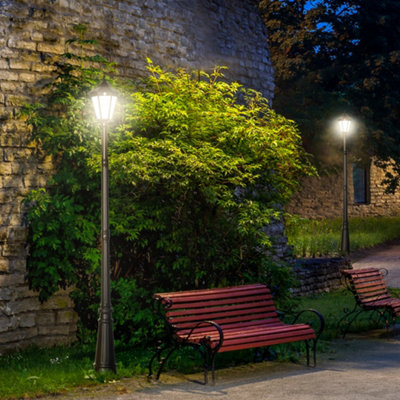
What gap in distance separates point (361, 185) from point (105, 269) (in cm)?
2312

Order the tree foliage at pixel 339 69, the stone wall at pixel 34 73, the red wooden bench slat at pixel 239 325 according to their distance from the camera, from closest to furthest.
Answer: the red wooden bench slat at pixel 239 325
the stone wall at pixel 34 73
the tree foliage at pixel 339 69

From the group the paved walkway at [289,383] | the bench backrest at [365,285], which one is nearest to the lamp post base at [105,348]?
the paved walkway at [289,383]

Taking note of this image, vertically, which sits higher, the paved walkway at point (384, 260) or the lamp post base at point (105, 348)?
the paved walkway at point (384, 260)

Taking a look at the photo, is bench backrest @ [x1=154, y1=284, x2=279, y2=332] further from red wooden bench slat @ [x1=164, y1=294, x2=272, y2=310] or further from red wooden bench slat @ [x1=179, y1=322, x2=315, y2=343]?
red wooden bench slat @ [x1=179, y1=322, x2=315, y2=343]

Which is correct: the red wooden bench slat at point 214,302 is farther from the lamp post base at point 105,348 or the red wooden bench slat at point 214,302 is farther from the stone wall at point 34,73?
the stone wall at point 34,73

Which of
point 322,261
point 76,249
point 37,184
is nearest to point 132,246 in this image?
point 76,249

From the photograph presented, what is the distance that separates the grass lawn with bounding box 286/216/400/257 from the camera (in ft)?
58.1

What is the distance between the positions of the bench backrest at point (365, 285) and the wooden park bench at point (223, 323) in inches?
75.5

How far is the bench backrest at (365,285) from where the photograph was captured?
9.66 meters

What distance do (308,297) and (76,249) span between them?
19.6ft

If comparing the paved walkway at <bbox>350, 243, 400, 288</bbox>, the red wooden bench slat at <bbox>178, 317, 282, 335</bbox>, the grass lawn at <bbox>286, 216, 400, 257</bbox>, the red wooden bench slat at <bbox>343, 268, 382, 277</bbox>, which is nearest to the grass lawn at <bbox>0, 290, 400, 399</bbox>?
the red wooden bench slat at <bbox>178, 317, 282, 335</bbox>

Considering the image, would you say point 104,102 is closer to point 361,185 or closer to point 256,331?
point 256,331

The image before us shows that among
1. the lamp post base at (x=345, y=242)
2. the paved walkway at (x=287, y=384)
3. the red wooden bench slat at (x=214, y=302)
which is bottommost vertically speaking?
the paved walkway at (x=287, y=384)

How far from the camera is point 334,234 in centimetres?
2197
